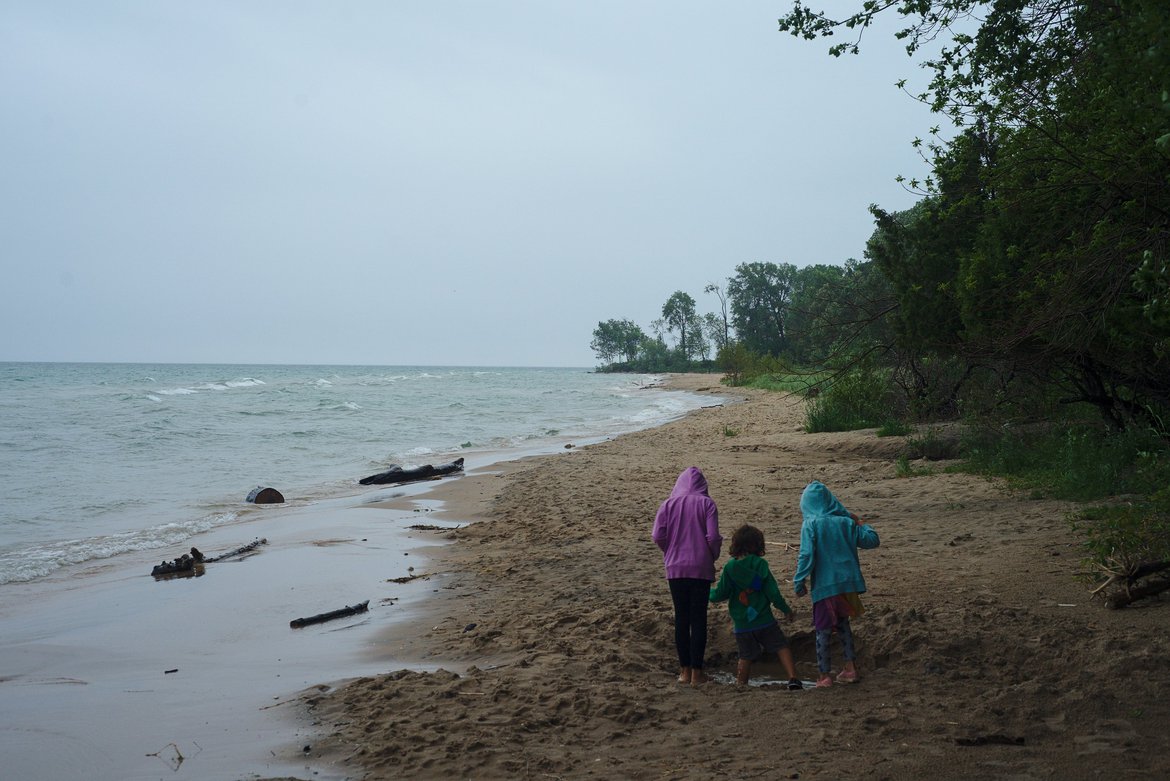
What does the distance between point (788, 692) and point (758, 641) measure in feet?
1.87

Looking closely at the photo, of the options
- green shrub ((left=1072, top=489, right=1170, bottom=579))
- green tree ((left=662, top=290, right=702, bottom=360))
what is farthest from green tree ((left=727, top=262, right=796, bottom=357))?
green shrub ((left=1072, top=489, right=1170, bottom=579))

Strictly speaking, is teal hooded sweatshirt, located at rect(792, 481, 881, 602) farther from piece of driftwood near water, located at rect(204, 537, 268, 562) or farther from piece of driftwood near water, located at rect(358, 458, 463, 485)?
piece of driftwood near water, located at rect(358, 458, 463, 485)

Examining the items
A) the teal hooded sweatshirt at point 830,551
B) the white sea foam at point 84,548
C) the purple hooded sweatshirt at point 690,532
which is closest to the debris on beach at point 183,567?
the white sea foam at point 84,548

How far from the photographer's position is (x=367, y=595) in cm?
878

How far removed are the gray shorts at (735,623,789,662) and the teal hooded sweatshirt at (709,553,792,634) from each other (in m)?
0.04

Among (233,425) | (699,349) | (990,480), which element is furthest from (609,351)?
(990,480)

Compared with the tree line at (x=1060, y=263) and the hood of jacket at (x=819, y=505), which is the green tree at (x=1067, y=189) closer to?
the tree line at (x=1060, y=263)

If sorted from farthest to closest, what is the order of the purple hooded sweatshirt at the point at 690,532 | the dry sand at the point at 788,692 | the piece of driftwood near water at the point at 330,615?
the piece of driftwood near water at the point at 330,615 → the purple hooded sweatshirt at the point at 690,532 → the dry sand at the point at 788,692

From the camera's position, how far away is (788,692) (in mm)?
5285

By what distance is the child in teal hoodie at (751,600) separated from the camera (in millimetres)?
5723

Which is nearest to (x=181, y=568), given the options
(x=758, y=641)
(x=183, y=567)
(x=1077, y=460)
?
(x=183, y=567)

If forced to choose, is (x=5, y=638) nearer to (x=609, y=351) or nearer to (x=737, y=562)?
(x=737, y=562)

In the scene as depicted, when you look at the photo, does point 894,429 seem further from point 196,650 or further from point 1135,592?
point 196,650

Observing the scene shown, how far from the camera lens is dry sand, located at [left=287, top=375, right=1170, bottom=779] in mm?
4234
